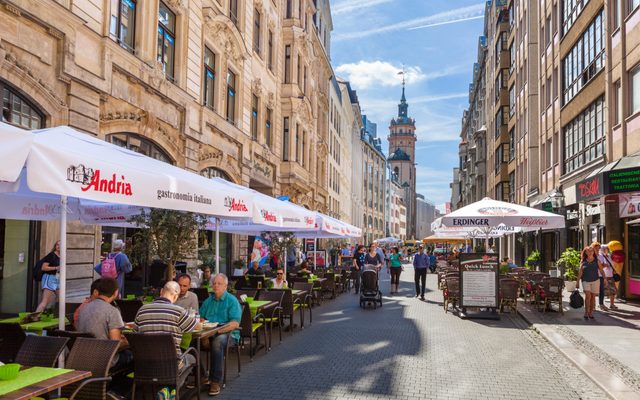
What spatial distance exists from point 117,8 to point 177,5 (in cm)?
322

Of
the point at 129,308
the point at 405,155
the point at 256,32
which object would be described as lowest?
the point at 129,308

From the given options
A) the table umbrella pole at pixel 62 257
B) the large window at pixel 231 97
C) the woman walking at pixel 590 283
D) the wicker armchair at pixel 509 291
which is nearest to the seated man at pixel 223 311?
the table umbrella pole at pixel 62 257

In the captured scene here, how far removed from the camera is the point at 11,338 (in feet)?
18.8

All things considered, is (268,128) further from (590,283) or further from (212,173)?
(590,283)

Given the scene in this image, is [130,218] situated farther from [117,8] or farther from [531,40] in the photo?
[531,40]

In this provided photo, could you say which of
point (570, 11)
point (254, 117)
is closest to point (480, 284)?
point (570, 11)

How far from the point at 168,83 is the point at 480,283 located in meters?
10.5

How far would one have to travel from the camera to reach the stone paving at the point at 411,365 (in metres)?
6.89

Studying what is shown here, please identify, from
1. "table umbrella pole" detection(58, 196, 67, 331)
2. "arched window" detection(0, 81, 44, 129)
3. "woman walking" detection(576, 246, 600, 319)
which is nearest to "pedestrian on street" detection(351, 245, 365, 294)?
"woman walking" detection(576, 246, 600, 319)

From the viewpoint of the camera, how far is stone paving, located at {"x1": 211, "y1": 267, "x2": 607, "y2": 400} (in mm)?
6895

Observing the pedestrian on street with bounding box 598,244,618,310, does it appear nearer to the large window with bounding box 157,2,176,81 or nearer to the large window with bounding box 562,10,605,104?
the large window with bounding box 562,10,605,104

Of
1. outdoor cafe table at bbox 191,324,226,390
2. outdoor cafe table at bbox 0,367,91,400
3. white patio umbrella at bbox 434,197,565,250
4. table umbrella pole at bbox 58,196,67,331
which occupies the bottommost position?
outdoor cafe table at bbox 191,324,226,390

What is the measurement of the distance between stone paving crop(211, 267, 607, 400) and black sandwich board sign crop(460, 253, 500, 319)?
39.8 inches

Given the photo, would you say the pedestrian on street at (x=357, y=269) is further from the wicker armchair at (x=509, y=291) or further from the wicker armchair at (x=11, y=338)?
the wicker armchair at (x=11, y=338)
